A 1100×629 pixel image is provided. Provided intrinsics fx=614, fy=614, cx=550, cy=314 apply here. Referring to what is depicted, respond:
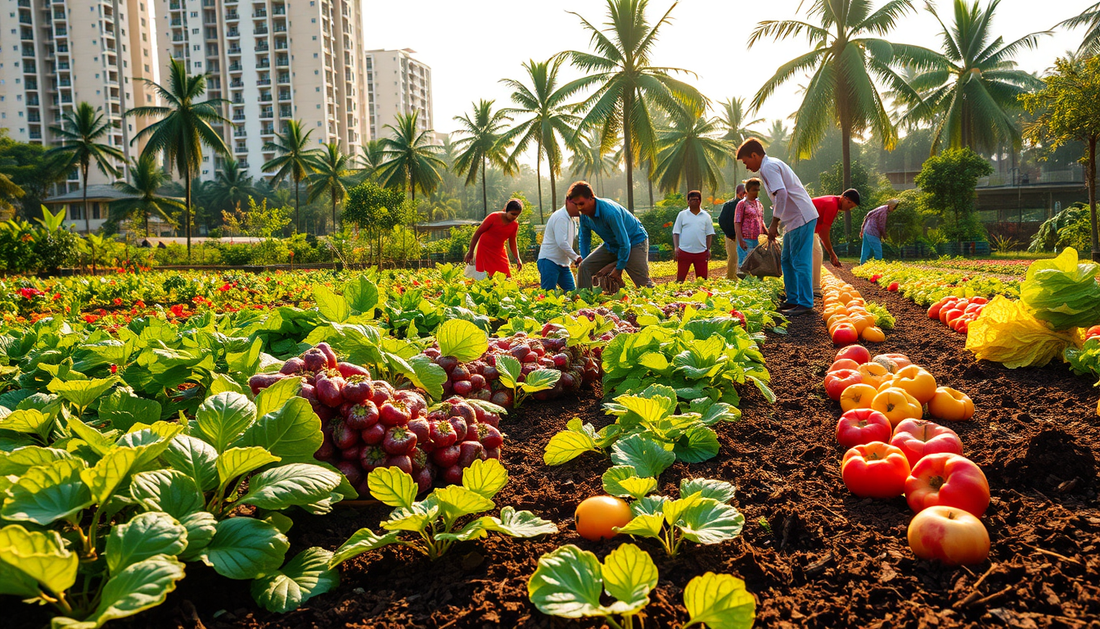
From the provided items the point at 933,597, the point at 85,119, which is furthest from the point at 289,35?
the point at 933,597

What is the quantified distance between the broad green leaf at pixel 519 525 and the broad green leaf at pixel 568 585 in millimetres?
249

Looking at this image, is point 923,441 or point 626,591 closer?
point 626,591

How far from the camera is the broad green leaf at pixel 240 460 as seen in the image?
1.32m

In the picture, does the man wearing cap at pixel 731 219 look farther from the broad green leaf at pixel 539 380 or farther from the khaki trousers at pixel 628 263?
the broad green leaf at pixel 539 380

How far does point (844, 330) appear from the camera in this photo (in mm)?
4754

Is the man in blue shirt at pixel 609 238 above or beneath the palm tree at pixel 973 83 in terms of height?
beneath

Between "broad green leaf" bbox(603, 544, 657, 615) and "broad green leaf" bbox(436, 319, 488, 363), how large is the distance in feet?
4.64

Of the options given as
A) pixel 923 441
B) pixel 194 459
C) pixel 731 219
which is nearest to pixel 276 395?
pixel 194 459

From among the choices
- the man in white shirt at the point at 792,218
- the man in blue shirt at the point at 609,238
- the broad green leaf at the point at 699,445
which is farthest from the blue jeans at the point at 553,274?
the broad green leaf at the point at 699,445

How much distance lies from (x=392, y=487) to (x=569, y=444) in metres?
0.70

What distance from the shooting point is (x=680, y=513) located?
59.6 inches

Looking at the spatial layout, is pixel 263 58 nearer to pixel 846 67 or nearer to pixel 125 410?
pixel 846 67

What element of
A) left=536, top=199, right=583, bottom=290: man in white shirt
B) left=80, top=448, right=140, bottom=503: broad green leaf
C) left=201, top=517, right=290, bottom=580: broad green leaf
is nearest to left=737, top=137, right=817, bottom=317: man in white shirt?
left=536, top=199, right=583, bottom=290: man in white shirt

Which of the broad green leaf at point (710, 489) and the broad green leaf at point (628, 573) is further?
the broad green leaf at point (710, 489)
